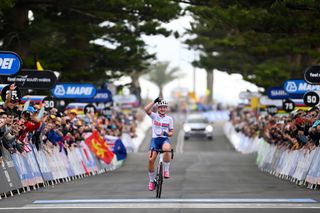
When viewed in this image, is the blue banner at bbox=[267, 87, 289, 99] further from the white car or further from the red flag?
the white car

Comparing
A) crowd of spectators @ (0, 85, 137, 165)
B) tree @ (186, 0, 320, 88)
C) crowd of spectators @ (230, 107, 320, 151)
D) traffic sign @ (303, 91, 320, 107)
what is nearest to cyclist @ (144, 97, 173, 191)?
crowd of spectators @ (0, 85, 137, 165)

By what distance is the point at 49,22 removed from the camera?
41.7 meters

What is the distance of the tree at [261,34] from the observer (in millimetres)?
33156

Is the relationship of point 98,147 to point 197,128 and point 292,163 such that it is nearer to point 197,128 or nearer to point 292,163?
point 292,163

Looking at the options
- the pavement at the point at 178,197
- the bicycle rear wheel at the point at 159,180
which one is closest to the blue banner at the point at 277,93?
the pavement at the point at 178,197

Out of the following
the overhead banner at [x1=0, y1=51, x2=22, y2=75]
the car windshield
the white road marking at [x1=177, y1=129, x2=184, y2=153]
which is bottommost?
the white road marking at [x1=177, y1=129, x2=184, y2=153]

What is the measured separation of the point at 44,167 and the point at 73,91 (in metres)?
11.3

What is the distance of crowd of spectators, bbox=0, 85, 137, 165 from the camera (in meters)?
21.2

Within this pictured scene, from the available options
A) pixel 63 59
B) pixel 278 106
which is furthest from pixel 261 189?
pixel 63 59

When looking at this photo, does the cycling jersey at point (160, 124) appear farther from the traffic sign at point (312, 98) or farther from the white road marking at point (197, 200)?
the traffic sign at point (312, 98)

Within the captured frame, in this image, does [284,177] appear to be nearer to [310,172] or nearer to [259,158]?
[310,172]

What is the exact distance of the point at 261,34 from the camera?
4488 cm

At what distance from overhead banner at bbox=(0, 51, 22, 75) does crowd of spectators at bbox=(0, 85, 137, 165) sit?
78 cm

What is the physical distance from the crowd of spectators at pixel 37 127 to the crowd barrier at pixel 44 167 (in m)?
0.18
